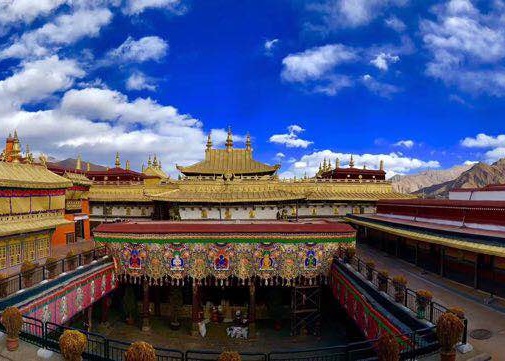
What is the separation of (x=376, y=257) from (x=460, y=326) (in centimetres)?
1760

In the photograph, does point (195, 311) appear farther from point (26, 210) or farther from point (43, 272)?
point (26, 210)

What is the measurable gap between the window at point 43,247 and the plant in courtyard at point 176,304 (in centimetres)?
1145

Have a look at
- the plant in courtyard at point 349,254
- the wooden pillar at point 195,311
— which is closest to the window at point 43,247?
the wooden pillar at point 195,311

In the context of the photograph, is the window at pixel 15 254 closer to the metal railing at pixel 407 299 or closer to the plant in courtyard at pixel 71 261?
the plant in courtyard at pixel 71 261

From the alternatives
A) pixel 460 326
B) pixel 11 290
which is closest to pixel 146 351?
pixel 460 326

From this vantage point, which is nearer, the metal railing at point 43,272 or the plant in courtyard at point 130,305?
the metal railing at point 43,272

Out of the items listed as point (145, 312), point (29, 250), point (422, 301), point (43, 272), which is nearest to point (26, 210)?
point (29, 250)

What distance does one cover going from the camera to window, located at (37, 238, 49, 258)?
2712cm

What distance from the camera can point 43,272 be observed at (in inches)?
674

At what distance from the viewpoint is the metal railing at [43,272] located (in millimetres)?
15397

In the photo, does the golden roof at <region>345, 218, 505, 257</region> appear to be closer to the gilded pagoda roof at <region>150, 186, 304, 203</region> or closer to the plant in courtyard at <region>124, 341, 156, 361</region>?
the gilded pagoda roof at <region>150, 186, 304, 203</region>

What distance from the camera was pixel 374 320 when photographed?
43.8ft

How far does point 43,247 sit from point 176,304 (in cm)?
1251

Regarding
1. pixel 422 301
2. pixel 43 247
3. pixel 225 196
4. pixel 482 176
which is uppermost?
pixel 482 176
